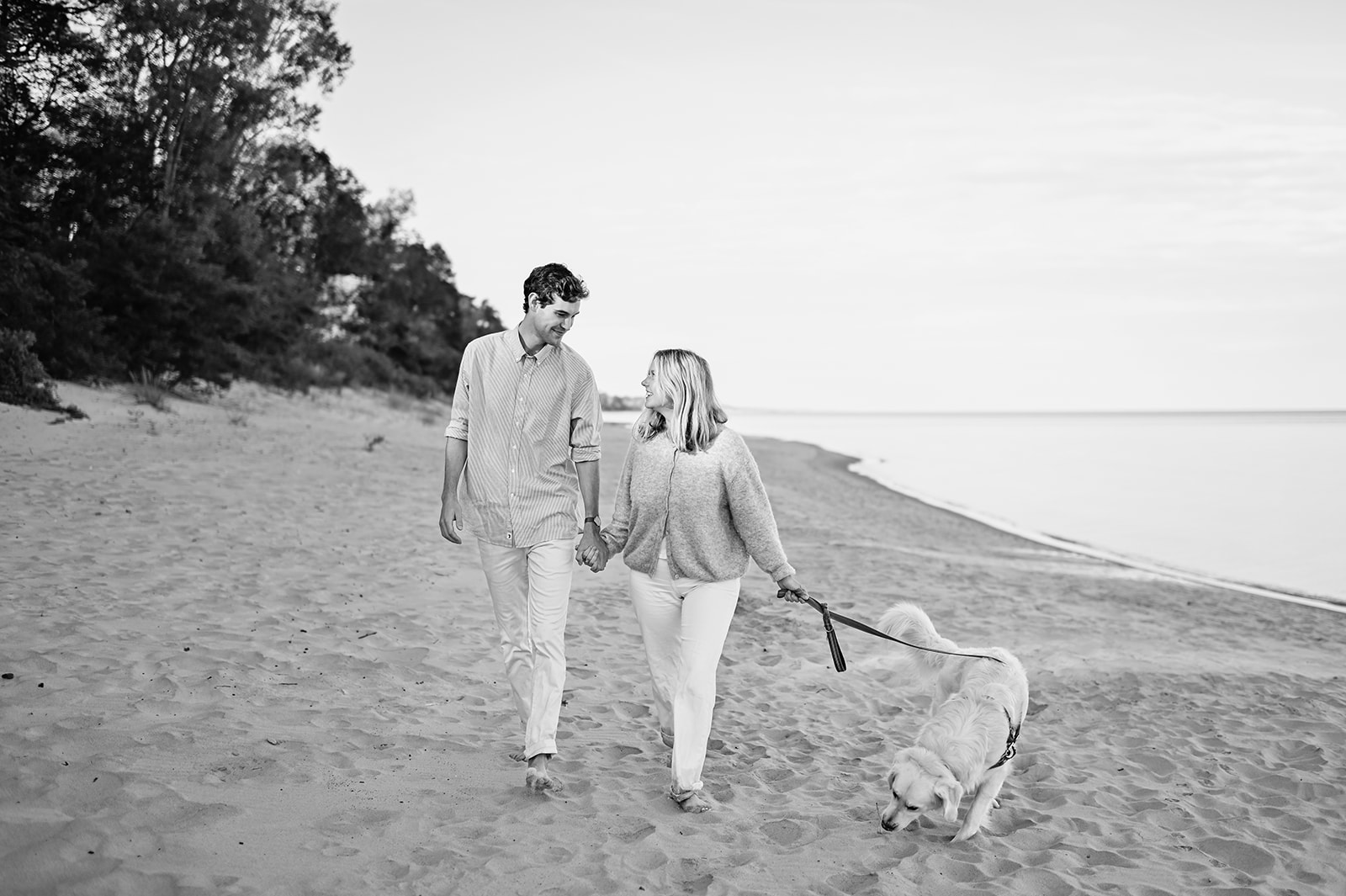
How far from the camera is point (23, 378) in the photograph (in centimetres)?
1312

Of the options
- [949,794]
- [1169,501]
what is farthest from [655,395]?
[1169,501]

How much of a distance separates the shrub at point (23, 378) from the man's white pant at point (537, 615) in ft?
40.3

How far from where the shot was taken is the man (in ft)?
12.8

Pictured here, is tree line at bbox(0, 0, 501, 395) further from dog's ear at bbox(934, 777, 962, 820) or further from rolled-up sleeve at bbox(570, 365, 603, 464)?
dog's ear at bbox(934, 777, 962, 820)

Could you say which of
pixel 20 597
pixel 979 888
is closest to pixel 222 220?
pixel 20 597

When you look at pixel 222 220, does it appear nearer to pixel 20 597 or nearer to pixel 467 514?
pixel 20 597

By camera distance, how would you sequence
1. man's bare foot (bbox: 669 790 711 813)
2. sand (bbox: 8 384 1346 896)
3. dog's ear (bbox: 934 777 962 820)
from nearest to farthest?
sand (bbox: 8 384 1346 896) → dog's ear (bbox: 934 777 962 820) → man's bare foot (bbox: 669 790 711 813)

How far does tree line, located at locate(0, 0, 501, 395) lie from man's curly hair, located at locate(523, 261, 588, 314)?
12683 millimetres

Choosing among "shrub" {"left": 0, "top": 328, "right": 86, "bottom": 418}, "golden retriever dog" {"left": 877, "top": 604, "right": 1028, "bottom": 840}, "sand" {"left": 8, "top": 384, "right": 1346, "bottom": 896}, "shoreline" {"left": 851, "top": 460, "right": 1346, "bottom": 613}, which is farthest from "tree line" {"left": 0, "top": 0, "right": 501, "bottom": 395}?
"shoreline" {"left": 851, "top": 460, "right": 1346, "bottom": 613}

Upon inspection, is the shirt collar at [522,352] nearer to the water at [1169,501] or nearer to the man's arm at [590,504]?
the man's arm at [590,504]

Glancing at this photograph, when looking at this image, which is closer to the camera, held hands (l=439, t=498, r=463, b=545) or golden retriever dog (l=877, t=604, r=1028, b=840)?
golden retriever dog (l=877, t=604, r=1028, b=840)

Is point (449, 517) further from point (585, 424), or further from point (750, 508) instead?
point (750, 508)

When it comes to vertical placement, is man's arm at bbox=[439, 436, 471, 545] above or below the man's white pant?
above

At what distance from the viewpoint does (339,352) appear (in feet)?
98.2
